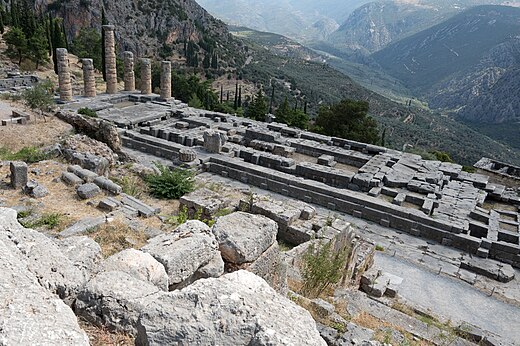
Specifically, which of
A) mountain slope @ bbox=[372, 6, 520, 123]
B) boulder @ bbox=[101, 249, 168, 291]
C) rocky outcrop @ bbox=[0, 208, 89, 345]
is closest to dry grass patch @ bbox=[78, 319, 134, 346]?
rocky outcrop @ bbox=[0, 208, 89, 345]

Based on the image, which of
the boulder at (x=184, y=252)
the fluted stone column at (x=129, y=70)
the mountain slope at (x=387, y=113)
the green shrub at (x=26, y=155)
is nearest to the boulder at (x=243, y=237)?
the boulder at (x=184, y=252)

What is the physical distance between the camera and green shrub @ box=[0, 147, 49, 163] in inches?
534

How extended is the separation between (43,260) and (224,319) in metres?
2.49

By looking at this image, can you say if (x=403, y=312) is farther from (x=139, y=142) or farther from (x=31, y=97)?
(x=31, y=97)

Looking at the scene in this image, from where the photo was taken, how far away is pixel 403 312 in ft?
30.0

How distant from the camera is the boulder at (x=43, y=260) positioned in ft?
14.3

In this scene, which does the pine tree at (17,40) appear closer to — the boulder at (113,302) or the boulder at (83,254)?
the boulder at (83,254)

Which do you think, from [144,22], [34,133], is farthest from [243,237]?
[144,22]

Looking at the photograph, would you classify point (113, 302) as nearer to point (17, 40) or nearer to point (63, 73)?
point (63, 73)

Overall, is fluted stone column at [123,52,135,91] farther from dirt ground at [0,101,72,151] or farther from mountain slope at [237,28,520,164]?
mountain slope at [237,28,520,164]

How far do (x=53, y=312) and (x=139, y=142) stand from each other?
701 inches

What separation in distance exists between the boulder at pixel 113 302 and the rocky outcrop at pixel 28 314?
2.35 ft

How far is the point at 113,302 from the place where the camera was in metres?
4.19

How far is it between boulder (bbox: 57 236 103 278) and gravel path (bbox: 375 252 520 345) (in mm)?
7920
